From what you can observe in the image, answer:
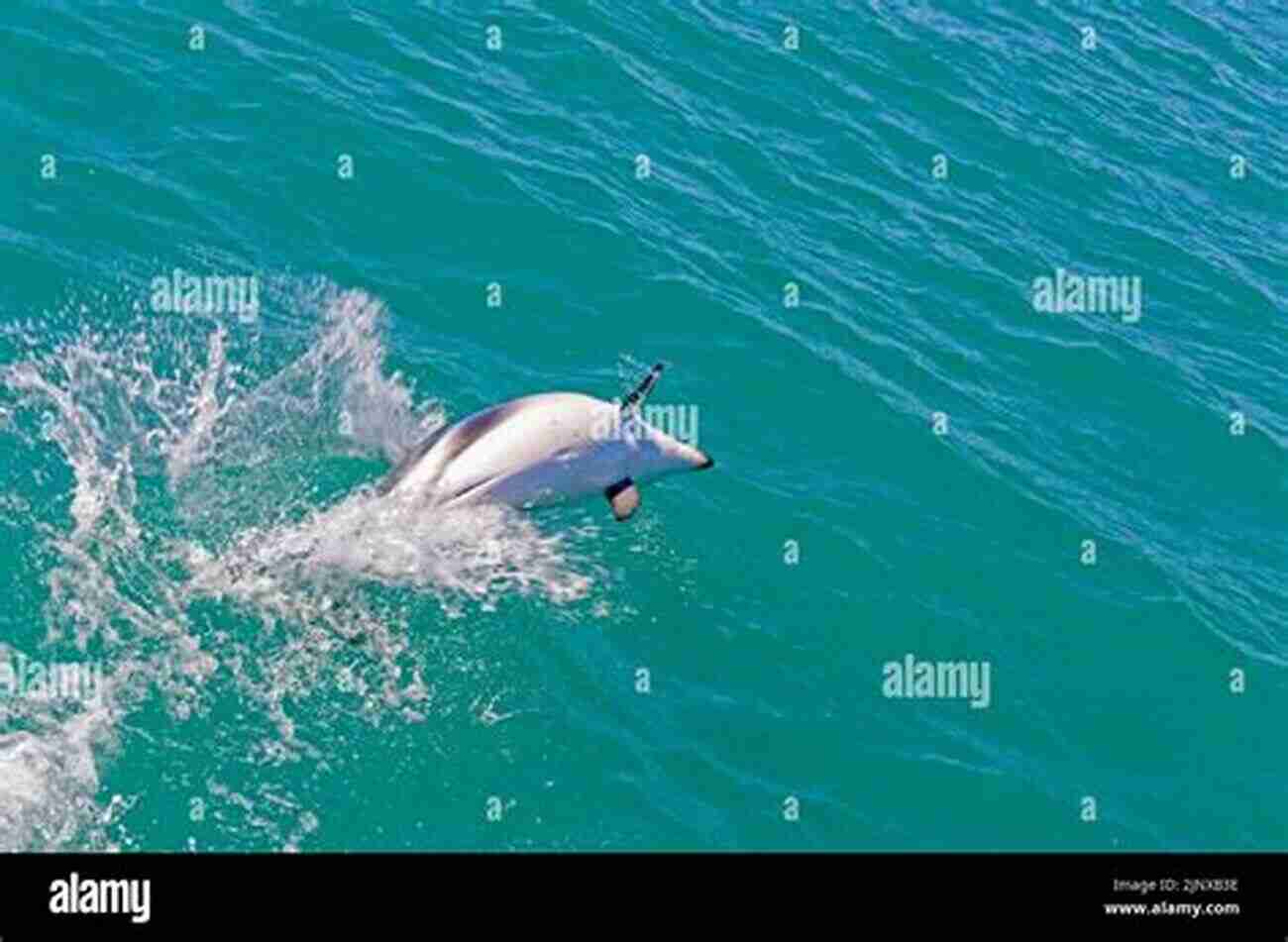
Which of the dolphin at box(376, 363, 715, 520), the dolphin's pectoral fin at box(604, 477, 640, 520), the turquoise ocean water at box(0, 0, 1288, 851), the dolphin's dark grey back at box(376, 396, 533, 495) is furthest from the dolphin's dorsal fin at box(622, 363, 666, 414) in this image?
the dolphin's dark grey back at box(376, 396, 533, 495)

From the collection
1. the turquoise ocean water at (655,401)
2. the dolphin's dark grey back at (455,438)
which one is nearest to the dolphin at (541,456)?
the dolphin's dark grey back at (455,438)

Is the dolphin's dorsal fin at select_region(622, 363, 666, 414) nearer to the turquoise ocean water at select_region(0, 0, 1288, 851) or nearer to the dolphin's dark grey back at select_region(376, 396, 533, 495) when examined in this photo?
the turquoise ocean water at select_region(0, 0, 1288, 851)

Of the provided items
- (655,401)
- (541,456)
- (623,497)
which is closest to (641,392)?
(623,497)

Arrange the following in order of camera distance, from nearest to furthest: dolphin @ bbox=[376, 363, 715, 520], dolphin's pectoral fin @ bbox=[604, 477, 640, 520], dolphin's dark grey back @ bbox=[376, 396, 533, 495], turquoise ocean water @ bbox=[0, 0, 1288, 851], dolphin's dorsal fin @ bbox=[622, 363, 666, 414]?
turquoise ocean water @ bbox=[0, 0, 1288, 851] < dolphin @ bbox=[376, 363, 715, 520] < dolphin's dark grey back @ bbox=[376, 396, 533, 495] < dolphin's dorsal fin @ bbox=[622, 363, 666, 414] < dolphin's pectoral fin @ bbox=[604, 477, 640, 520]

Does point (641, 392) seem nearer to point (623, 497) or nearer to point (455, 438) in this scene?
point (623, 497)

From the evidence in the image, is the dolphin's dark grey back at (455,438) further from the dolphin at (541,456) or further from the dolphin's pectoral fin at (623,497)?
the dolphin's pectoral fin at (623,497)
